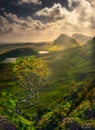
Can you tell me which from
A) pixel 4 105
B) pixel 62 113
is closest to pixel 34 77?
pixel 62 113

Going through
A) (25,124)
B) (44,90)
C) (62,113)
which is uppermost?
(25,124)

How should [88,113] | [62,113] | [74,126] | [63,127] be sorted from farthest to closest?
[62,113] < [88,113] < [63,127] < [74,126]

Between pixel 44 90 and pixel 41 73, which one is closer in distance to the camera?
pixel 41 73

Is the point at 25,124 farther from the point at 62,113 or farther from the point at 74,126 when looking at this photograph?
the point at 62,113

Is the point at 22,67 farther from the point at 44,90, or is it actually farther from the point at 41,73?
the point at 44,90

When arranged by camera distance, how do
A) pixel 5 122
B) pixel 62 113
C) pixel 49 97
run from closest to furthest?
pixel 5 122, pixel 62 113, pixel 49 97

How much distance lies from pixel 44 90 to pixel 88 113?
104 metres

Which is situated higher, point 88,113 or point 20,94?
point 88,113

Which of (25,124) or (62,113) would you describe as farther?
(62,113)

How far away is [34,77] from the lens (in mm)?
122750

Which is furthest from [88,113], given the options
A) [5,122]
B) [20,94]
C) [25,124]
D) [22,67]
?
[20,94]

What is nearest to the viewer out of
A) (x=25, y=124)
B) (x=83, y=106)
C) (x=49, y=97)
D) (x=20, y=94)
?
(x=25, y=124)

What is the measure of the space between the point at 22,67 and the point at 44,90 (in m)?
44.6

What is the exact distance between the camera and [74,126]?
49.7m
